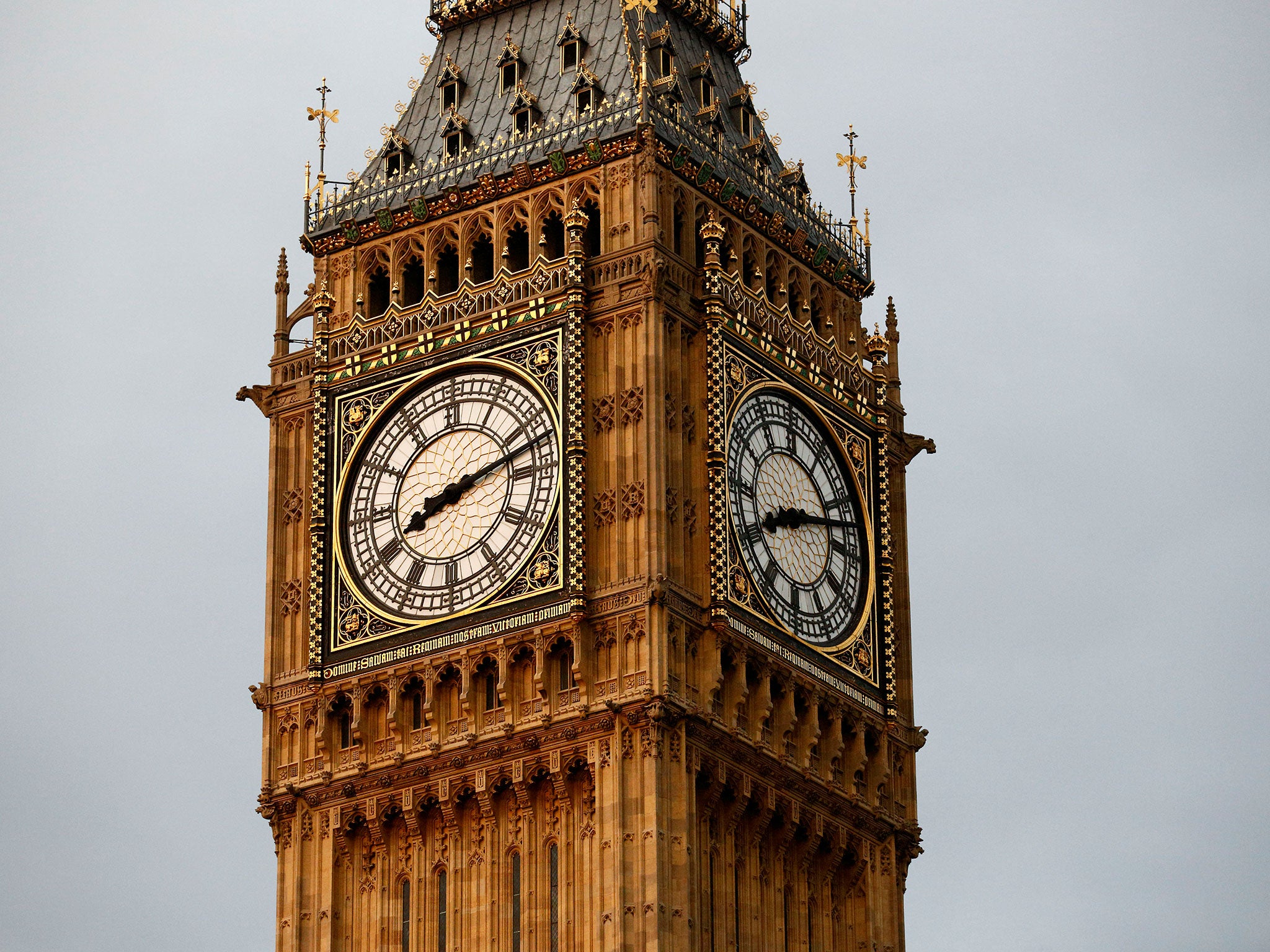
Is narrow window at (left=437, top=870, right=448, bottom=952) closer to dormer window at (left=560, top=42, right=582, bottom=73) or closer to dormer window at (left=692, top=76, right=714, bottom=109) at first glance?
dormer window at (left=560, top=42, right=582, bottom=73)

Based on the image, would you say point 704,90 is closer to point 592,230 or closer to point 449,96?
point 592,230

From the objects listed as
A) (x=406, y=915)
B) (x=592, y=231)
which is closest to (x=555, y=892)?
(x=406, y=915)

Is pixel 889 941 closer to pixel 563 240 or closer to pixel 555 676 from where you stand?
pixel 555 676

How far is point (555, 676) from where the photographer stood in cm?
7462

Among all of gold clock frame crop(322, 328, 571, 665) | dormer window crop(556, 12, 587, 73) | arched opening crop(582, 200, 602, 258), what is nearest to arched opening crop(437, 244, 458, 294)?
gold clock frame crop(322, 328, 571, 665)

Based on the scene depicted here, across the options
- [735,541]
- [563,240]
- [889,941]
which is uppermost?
[563,240]

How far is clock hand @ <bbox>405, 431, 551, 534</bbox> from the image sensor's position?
76.4 meters

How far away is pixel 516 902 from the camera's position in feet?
244

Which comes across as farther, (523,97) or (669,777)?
(523,97)

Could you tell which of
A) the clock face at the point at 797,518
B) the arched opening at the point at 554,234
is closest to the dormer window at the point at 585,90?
the arched opening at the point at 554,234

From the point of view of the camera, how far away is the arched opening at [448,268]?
79562mm

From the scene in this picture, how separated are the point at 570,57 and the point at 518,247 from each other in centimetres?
381

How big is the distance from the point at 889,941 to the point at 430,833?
26.1ft

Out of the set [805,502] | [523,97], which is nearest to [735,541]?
[805,502]
